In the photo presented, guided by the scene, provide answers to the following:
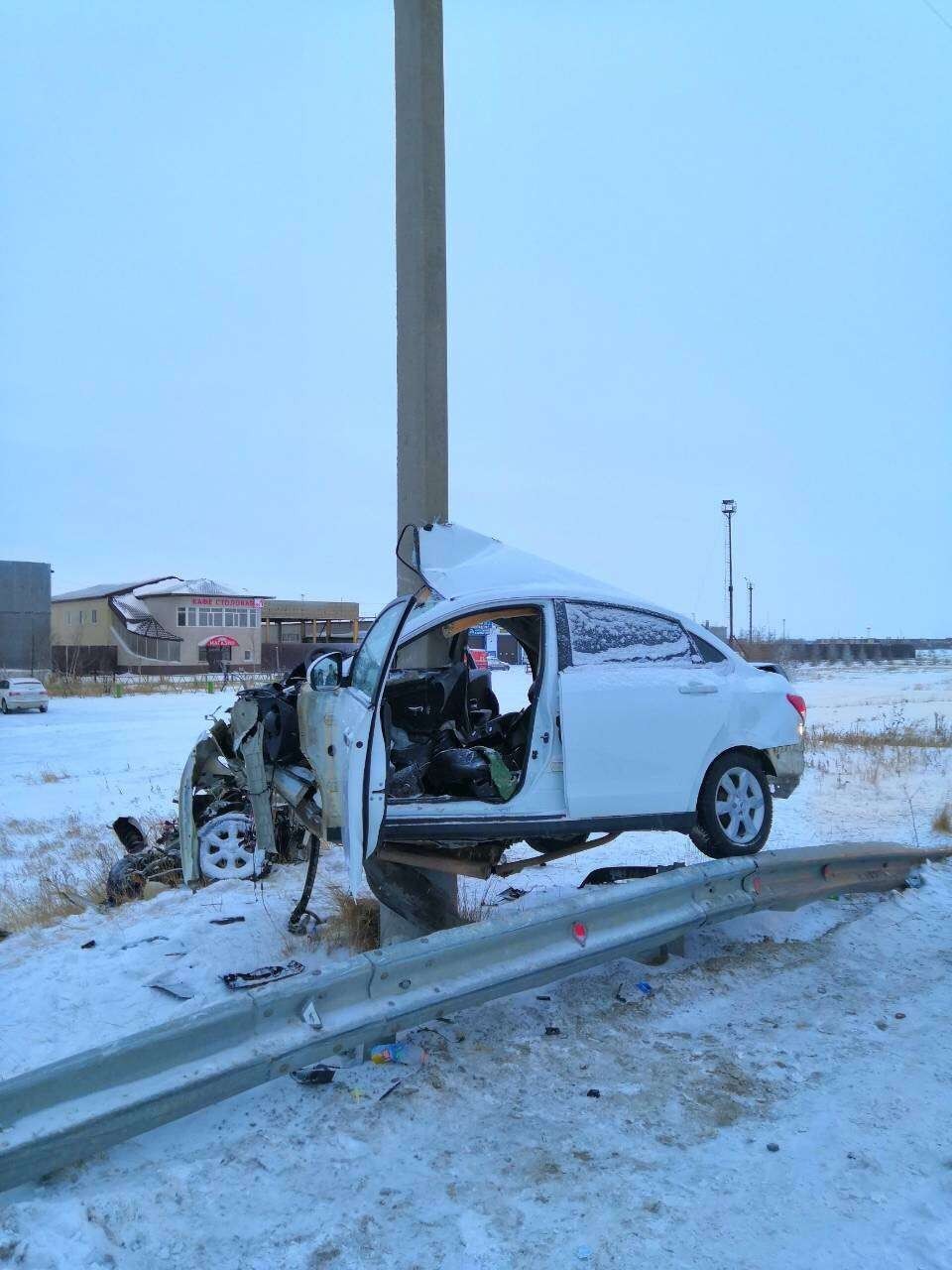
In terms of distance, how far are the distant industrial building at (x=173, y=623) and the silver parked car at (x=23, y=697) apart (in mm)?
30270

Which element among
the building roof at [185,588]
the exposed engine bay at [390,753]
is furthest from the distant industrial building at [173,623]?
the exposed engine bay at [390,753]

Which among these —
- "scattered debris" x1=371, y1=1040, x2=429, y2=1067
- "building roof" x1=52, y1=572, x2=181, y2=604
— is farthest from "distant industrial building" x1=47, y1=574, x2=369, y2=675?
"scattered debris" x1=371, y1=1040, x2=429, y2=1067

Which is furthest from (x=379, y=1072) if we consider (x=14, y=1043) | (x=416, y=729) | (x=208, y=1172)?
(x=416, y=729)

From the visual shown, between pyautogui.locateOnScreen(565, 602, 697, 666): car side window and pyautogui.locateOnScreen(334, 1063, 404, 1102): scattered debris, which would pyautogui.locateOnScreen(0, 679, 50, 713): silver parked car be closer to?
pyautogui.locateOnScreen(565, 602, 697, 666): car side window

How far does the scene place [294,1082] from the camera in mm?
3467

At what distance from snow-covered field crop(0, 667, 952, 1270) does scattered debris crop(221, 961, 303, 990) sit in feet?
0.31

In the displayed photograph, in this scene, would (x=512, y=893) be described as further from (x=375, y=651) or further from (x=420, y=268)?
(x=420, y=268)

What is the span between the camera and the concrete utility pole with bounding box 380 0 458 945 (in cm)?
534

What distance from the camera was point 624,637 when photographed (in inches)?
209

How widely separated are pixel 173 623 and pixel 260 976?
61.4 metres

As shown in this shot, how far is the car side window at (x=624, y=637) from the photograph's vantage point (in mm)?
5145

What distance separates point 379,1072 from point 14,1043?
1.60 meters

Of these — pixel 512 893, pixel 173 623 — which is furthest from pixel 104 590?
pixel 512 893

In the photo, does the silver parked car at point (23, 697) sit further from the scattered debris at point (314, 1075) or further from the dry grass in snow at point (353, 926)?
the scattered debris at point (314, 1075)
